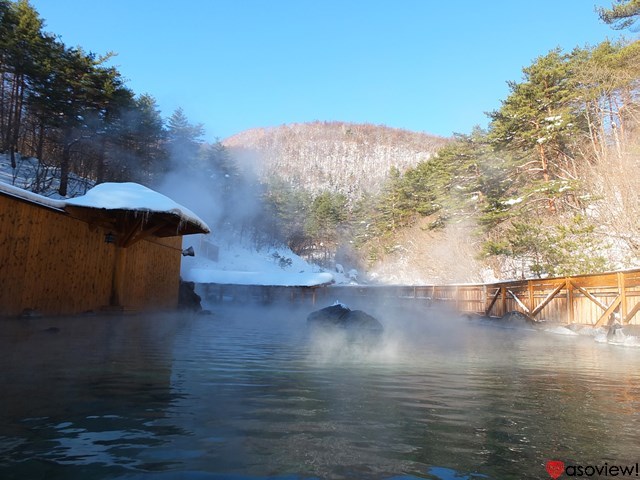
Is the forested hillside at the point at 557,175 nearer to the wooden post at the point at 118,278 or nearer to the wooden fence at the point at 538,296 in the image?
the wooden fence at the point at 538,296

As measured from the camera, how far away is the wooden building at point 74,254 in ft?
25.0

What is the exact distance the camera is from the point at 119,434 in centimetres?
202

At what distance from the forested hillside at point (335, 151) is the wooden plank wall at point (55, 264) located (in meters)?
67.8

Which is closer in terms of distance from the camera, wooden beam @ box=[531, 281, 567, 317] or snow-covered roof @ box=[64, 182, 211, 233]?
snow-covered roof @ box=[64, 182, 211, 233]

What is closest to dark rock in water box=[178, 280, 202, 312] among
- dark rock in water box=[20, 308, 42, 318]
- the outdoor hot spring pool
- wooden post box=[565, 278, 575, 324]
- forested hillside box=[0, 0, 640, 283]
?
dark rock in water box=[20, 308, 42, 318]

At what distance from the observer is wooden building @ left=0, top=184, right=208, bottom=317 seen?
7.61 meters

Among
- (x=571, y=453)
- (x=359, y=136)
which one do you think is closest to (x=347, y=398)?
(x=571, y=453)

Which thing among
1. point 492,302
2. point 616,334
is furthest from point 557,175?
point 616,334

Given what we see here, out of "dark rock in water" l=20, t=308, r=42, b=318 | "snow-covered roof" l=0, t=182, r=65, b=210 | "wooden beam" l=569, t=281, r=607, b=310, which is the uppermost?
"snow-covered roof" l=0, t=182, r=65, b=210

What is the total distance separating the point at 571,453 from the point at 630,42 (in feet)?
67.0

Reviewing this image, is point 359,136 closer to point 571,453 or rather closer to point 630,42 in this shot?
point 630,42

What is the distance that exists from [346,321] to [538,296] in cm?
712

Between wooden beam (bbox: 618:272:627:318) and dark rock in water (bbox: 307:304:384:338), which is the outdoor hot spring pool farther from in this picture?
wooden beam (bbox: 618:272:627:318)

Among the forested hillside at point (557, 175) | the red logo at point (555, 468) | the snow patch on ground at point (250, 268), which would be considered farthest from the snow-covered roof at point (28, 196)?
the snow patch on ground at point (250, 268)
